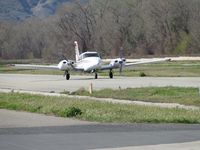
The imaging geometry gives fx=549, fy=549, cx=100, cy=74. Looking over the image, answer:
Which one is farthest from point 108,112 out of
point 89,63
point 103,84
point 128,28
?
point 128,28

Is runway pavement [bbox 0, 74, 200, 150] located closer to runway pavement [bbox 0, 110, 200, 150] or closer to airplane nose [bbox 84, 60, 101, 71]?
runway pavement [bbox 0, 110, 200, 150]

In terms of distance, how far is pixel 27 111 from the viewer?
78.0ft

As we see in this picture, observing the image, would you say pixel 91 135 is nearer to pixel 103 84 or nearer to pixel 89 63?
pixel 103 84

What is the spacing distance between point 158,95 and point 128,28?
112 m

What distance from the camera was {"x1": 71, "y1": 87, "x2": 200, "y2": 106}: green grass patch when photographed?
26044 millimetres

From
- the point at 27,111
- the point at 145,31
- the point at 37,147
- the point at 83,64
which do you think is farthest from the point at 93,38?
the point at 37,147

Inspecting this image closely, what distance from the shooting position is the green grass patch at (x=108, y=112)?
1870 cm

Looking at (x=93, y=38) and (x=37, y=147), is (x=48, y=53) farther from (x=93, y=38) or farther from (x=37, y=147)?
(x=37, y=147)

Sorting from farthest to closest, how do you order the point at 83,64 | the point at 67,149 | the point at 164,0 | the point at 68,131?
the point at 164,0 < the point at 83,64 < the point at 68,131 < the point at 67,149

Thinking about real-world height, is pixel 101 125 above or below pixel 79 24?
below

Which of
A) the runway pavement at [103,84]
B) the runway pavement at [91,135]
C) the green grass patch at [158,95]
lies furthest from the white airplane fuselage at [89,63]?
the runway pavement at [91,135]

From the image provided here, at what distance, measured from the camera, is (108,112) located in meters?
20.5

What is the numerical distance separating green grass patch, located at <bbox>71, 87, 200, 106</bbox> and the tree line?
289 ft

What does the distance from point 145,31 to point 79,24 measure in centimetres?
2440
